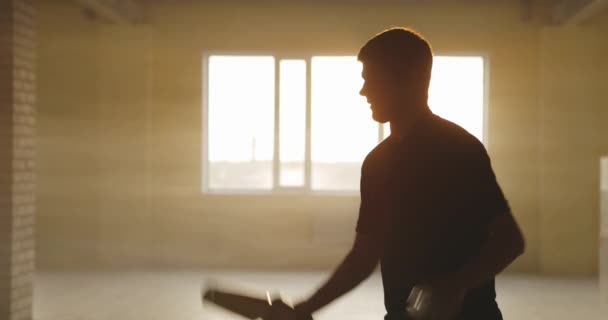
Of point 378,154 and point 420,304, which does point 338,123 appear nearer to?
point 378,154

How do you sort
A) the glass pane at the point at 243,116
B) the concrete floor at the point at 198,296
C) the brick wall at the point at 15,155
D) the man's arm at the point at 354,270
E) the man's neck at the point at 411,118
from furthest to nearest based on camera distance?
1. the glass pane at the point at 243,116
2. the concrete floor at the point at 198,296
3. the brick wall at the point at 15,155
4. the man's arm at the point at 354,270
5. the man's neck at the point at 411,118

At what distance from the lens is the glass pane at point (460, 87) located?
8422 millimetres

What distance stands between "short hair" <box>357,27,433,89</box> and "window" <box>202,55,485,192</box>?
697cm

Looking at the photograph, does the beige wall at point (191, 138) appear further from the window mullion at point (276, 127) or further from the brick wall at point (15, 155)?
the brick wall at point (15, 155)

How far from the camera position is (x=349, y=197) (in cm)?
848

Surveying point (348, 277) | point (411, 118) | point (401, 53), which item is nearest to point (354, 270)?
point (348, 277)

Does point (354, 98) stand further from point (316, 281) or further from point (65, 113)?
point (65, 113)

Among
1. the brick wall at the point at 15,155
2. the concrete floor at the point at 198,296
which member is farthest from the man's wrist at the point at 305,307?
the brick wall at the point at 15,155

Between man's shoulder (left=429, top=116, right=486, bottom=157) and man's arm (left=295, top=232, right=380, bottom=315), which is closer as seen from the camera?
man's shoulder (left=429, top=116, right=486, bottom=157)

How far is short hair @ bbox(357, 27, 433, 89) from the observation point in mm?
1483

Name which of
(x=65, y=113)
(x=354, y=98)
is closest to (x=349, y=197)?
(x=354, y=98)

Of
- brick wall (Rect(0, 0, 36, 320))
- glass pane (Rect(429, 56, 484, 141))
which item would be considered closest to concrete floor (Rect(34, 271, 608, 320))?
brick wall (Rect(0, 0, 36, 320))

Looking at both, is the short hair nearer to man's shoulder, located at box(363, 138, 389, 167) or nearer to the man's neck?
the man's neck

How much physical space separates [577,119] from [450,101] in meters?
1.35
